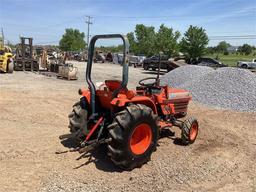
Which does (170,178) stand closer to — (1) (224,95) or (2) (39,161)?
(2) (39,161)

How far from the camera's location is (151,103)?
19.9 ft

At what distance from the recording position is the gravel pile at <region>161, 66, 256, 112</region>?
460 inches

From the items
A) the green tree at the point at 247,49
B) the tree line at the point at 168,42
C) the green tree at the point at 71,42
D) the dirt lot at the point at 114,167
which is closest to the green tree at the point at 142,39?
the tree line at the point at 168,42

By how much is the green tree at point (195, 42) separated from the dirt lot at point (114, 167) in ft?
108

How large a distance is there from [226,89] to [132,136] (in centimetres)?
839

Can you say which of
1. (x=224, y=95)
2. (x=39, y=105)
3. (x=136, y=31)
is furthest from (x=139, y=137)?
(x=136, y=31)

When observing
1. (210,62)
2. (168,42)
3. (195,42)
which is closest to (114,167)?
(210,62)

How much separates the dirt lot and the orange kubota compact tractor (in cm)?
32

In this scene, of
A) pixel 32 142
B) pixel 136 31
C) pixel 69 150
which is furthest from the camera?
pixel 136 31

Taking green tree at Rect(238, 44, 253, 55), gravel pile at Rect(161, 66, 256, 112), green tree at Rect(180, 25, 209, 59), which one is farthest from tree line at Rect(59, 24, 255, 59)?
green tree at Rect(238, 44, 253, 55)

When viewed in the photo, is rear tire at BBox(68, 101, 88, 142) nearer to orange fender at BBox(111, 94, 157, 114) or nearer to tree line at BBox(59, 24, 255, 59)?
orange fender at BBox(111, 94, 157, 114)

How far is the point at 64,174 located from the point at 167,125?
2646 millimetres

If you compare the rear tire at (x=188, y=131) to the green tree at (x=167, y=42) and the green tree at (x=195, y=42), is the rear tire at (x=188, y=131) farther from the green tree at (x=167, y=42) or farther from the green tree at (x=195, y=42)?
the green tree at (x=167, y=42)

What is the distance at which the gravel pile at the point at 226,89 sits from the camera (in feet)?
38.3
